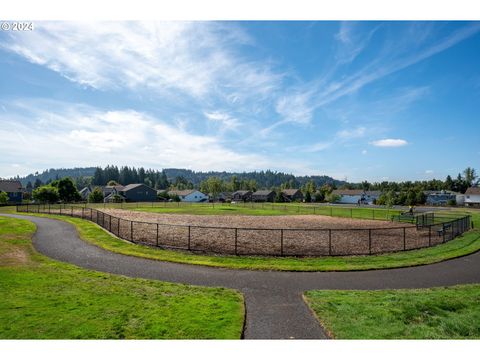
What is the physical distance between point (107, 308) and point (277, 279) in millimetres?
6941

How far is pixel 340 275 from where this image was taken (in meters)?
14.0

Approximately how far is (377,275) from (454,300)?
372 cm

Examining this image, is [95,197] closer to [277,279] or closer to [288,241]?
[288,241]

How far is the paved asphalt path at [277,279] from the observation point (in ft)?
27.9

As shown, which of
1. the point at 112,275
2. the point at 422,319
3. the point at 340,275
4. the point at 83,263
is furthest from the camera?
the point at 83,263

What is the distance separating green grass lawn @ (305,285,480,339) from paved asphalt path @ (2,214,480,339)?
2.15ft

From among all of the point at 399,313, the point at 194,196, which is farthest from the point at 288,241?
the point at 194,196

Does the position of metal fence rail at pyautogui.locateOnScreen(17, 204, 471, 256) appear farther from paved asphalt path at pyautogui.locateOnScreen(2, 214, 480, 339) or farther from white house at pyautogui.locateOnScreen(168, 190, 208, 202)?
white house at pyautogui.locateOnScreen(168, 190, 208, 202)

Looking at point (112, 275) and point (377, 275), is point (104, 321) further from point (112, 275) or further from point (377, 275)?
point (377, 275)

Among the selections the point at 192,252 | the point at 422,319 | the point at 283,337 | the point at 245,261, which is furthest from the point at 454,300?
the point at 192,252

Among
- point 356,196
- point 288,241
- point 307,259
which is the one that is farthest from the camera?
point 356,196

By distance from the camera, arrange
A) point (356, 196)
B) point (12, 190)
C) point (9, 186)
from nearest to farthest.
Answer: point (9, 186) < point (12, 190) < point (356, 196)

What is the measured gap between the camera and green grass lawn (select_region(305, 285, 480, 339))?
7.96m

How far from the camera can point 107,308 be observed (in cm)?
902
